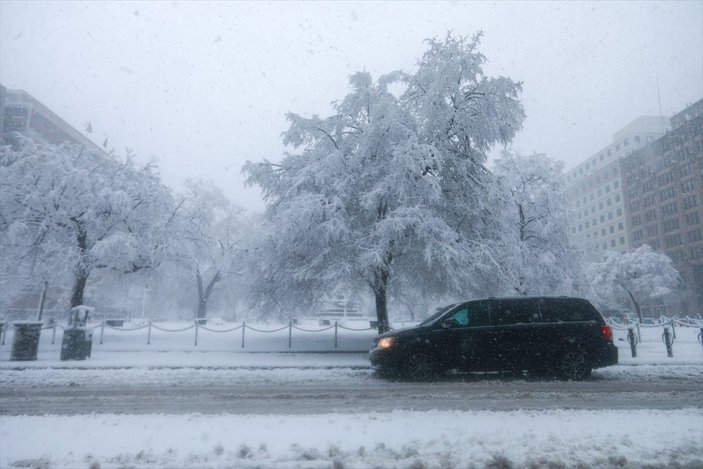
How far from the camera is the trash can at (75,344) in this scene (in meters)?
14.4

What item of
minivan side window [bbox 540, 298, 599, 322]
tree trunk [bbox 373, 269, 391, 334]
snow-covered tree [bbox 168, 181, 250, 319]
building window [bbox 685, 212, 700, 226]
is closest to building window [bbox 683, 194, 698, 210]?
building window [bbox 685, 212, 700, 226]

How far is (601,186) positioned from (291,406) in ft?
379

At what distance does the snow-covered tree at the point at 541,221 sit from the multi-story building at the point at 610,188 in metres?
75.3

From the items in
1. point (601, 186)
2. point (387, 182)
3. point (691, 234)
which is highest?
point (601, 186)

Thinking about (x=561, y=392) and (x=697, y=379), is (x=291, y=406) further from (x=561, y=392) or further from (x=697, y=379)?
(x=697, y=379)

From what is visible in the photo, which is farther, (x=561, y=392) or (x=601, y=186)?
(x=601, y=186)

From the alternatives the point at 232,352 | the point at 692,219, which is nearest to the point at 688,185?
the point at 692,219

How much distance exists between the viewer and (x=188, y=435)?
224 inches

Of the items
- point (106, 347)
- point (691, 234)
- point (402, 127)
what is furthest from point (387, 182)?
point (691, 234)

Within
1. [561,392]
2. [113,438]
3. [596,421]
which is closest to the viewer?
[113,438]

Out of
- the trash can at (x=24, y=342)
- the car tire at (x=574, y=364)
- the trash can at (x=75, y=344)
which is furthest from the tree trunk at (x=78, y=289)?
the car tire at (x=574, y=364)

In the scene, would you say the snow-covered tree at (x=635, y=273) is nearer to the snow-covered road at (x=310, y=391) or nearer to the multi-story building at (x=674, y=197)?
the multi-story building at (x=674, y=197)

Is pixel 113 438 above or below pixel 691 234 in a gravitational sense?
below

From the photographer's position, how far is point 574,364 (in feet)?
34.3
